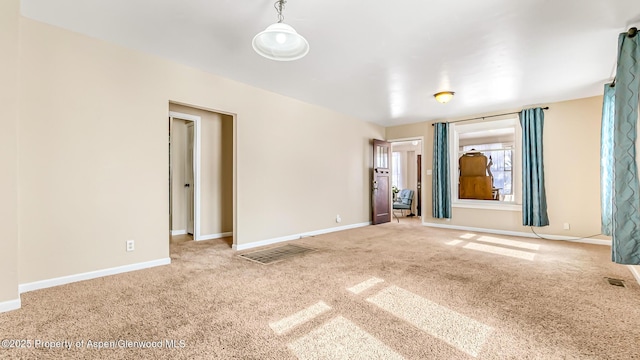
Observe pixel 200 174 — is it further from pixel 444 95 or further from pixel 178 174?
pixel 444 95

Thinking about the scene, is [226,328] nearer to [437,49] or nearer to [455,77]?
[437,49]

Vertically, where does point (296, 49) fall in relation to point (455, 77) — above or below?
below

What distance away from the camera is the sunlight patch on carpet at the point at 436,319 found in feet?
5.64

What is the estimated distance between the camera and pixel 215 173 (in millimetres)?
5086

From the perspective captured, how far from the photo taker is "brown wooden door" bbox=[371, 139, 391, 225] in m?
6.72

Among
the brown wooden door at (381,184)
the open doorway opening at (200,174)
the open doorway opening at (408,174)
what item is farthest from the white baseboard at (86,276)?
the open doorway opening at (408,174)

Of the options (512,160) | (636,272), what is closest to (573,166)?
(512,160)

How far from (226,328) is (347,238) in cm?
332

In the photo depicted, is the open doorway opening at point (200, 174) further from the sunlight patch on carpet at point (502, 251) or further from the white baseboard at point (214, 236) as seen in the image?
the sunlight patch on carpet at point (502, 251)

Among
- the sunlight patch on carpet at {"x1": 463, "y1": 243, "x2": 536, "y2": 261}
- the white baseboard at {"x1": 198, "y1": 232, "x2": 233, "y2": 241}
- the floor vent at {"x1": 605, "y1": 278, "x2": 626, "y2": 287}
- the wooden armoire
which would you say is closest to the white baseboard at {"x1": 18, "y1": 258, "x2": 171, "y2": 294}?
the white baseboard at {"x1": 198, "y1": 232, "x2": 233, "y2": 241}

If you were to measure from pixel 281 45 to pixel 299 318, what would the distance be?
2.10m

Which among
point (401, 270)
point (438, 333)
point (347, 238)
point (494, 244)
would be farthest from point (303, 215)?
point (438, 333)

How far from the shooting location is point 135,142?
3145 millimetres

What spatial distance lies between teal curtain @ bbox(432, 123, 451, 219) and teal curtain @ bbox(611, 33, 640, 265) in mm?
3741
